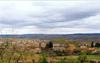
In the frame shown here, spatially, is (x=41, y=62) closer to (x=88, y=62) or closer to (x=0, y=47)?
(x=88, y=62)

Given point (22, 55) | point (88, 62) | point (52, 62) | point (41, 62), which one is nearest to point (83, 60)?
point (88, 62)

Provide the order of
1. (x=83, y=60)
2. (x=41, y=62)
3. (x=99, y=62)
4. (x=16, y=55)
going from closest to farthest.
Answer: (x=16, y=55)
(x=41, y=62)
(x=83, y=60)
(x=99, y=62)

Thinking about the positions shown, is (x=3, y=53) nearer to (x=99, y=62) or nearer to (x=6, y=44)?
(x=6, y=44)

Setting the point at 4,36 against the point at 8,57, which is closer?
the point at 8,57

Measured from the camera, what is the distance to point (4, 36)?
9117mm

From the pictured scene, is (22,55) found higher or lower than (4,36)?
lower

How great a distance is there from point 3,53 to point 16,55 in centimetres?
73

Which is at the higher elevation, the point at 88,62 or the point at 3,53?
the point at 3,53

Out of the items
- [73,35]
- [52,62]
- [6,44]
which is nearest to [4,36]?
[6,44]

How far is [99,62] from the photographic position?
40.6 m

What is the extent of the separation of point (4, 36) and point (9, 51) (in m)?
0.87

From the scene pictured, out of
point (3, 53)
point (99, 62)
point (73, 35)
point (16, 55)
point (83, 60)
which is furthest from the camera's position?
point (73, 35)

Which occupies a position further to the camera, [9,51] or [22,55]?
[22,55]

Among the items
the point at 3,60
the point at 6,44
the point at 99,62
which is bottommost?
the point at 99,62
